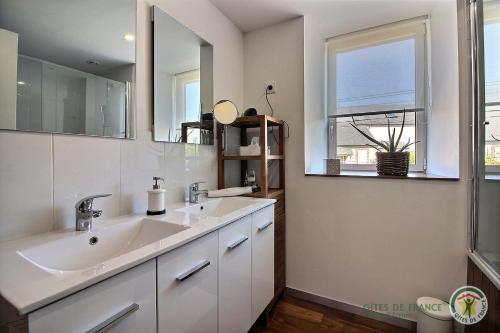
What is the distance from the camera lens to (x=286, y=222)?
181 centimetres

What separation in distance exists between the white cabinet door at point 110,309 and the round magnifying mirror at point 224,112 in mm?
1090

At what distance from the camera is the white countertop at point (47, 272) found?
0.45m

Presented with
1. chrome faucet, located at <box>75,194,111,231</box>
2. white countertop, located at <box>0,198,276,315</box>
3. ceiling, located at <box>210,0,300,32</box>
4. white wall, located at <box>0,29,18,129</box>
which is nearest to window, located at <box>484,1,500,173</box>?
ceiling, located at <box>210,0,300,32</box>

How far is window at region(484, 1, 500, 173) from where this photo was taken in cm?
107

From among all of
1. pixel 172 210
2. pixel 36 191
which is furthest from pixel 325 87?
pixel 36 191

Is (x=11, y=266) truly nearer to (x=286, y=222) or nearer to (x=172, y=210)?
(x=172, y=210)

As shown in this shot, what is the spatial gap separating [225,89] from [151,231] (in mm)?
1197

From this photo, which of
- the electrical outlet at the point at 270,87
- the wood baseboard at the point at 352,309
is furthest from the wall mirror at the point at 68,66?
the wood baseboard at the point at 352,309

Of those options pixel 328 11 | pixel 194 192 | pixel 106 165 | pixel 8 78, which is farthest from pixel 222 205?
pixel 328 11

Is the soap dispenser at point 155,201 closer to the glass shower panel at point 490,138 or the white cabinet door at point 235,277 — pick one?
the white cabinet door at point 235,277

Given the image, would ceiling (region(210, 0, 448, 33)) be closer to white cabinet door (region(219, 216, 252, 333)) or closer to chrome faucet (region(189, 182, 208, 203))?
chrome faucet (region(189, 182, 208, 203))

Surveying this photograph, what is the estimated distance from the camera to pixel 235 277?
1.08m

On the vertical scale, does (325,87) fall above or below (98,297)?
above

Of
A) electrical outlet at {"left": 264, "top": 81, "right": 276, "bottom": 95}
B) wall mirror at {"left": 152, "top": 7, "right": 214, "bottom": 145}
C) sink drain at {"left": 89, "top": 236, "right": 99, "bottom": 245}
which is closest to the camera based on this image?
sink drain at {"left": 89, "top": 236, "right": 99, "bottom": 245}
